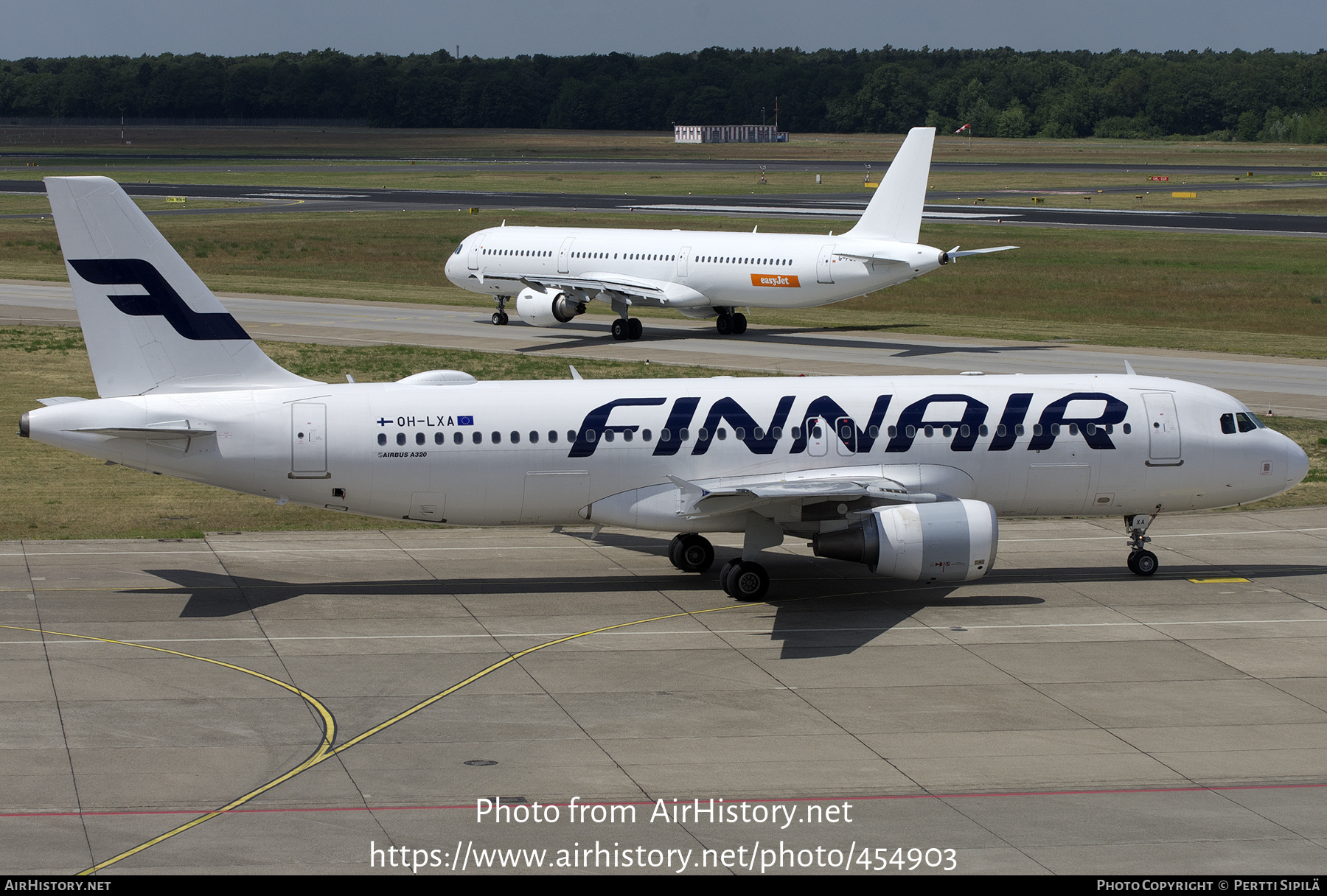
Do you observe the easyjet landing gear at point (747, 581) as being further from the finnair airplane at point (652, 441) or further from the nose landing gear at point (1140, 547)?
the nose landing gear at point (1140, 547)

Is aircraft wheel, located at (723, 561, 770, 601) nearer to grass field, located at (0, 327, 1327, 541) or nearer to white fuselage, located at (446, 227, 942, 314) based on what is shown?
grass field, located at (0, 327, 1327, 541)

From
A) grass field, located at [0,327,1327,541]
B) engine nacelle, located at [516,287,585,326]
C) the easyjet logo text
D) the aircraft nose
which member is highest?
the easyjet logo text

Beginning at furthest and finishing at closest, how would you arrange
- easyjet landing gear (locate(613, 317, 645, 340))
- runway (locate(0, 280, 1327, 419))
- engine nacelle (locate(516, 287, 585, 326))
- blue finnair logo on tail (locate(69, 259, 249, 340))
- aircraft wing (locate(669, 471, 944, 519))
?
1. engine nacelle (locate(516, 287, 585, 326))
2. easyjet landing gear (locate(613, 317, 645, 340))
3. runway (locate(0, 280, 1327, 419))
4. blue finnair logo on tail (locate(69, 259, 249, 340))
5. aircraft wing (locate(669, 471, 944, 519))

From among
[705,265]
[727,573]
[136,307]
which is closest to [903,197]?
[705,265]

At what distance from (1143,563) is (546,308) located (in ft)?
135

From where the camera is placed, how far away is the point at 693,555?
32.7 meters

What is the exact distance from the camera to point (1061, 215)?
415 ft

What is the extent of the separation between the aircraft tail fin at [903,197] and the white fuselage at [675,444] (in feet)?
107

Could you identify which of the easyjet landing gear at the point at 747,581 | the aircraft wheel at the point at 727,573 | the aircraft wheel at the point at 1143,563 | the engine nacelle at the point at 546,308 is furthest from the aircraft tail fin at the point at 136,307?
the engine nacelle at the point at 546,308

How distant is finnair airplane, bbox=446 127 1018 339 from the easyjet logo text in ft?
0.12

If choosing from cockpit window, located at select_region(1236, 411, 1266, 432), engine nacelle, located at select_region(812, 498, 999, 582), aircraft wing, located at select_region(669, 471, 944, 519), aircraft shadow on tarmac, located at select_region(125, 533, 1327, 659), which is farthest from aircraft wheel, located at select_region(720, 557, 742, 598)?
cockpit window, located at select_region(1236, 411, 1266, 432)

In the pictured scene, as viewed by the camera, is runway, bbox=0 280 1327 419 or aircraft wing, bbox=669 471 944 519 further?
runway, bbox=0 280 1327 419

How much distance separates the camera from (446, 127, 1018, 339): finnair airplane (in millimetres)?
63938

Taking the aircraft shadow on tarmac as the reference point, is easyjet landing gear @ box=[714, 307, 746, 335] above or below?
above
